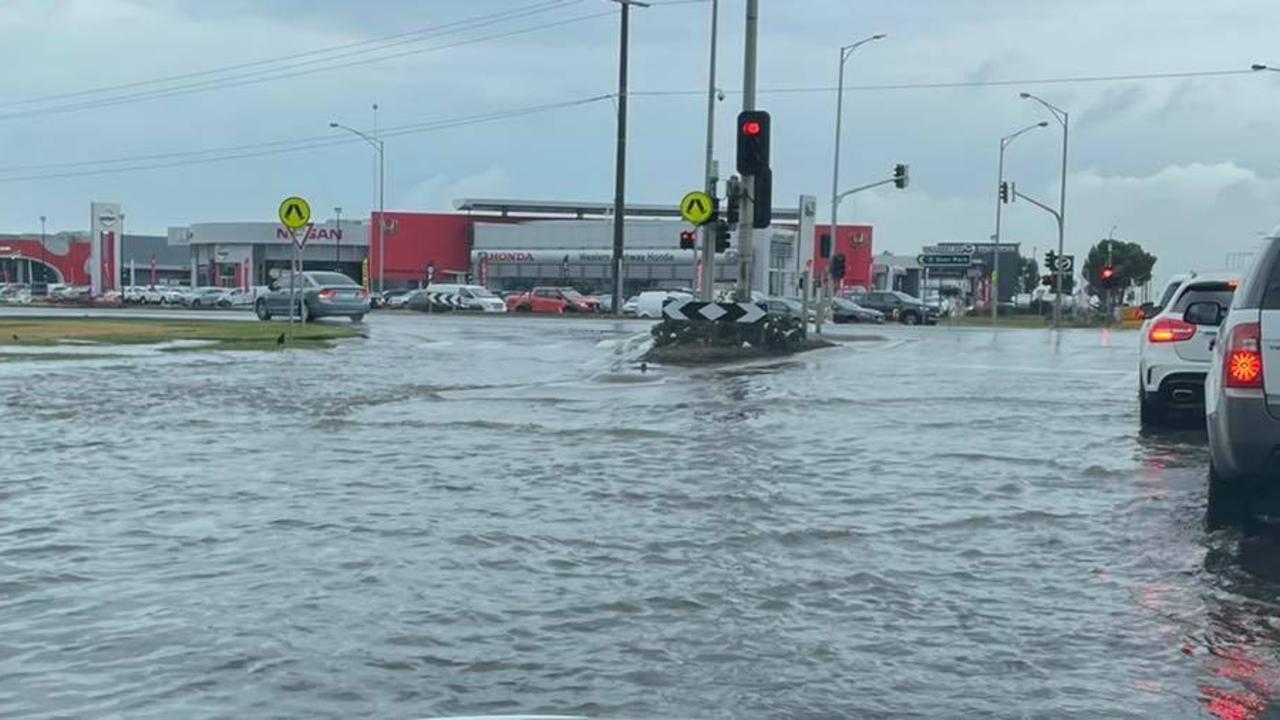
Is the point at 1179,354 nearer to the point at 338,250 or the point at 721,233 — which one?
the point at 721,233

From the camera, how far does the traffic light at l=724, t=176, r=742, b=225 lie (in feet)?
87.1

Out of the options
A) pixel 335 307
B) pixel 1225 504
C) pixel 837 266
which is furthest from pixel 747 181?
pixel 837 266

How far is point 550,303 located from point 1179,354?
1950 inches

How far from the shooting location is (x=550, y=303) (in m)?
62.8

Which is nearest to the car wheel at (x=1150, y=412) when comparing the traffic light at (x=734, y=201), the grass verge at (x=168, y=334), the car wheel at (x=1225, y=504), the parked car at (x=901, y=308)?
the car wheel at (x=1225, y=504)

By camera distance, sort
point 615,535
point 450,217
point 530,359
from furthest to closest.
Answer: point 450,217, point 530,359, point 615,535

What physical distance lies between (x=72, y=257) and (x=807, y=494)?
114250 mm

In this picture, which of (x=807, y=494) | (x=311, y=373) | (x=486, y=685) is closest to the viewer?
(x=486, y=685)

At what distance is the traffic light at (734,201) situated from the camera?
87.1ft

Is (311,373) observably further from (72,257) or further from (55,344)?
(72,257)

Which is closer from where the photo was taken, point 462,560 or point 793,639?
point 793,639

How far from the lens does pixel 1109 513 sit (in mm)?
9578

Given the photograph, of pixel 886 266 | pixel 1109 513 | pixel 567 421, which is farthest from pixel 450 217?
pixel 1109 513

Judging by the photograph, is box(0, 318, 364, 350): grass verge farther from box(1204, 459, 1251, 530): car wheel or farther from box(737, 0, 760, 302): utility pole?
box(1204, 459, 1251, 530): car wheel
